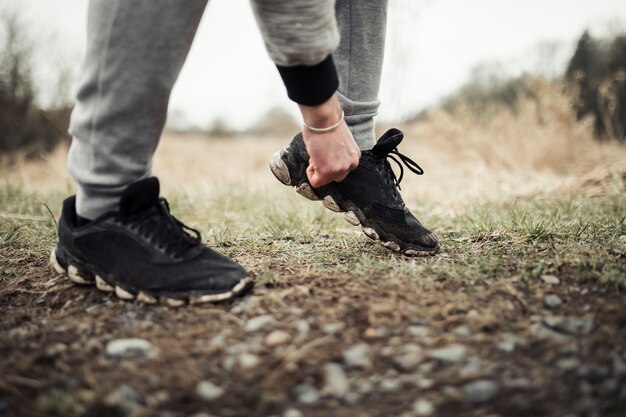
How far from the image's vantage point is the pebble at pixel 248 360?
2.94 ft

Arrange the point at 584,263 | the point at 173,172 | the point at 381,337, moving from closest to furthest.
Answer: the point at 381,337, the point at 584,263, the point at 173,172

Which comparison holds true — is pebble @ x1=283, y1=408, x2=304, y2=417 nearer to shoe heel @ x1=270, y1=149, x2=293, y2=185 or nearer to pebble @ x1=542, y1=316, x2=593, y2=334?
pebble @ x1=542, y1=316, x2=593, y2=334

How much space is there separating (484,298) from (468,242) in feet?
2.27

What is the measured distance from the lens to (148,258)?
3.81ft

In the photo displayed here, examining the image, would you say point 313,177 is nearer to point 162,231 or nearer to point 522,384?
point 162,231

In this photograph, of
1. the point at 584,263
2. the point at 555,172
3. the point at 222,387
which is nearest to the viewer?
the point at 222,387

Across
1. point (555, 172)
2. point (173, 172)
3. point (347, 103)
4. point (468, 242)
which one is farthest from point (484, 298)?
point (173, 172)

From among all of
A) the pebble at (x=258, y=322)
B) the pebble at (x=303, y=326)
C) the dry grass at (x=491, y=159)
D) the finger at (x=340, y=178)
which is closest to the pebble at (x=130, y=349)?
the pebble at (x=258, y=322)

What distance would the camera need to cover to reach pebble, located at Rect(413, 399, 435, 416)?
78 cm

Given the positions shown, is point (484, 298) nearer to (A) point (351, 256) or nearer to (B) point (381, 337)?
(B) point (381, 337)

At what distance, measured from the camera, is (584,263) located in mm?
1265

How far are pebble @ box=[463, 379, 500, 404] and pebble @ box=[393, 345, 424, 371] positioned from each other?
108 millimetres

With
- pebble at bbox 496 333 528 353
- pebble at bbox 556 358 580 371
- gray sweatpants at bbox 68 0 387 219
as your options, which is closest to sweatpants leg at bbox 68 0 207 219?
gray sweatpants at bbox 68 0 387 219

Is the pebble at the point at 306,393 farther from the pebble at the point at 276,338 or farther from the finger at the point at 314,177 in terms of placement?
the finger at the point at 314,177
